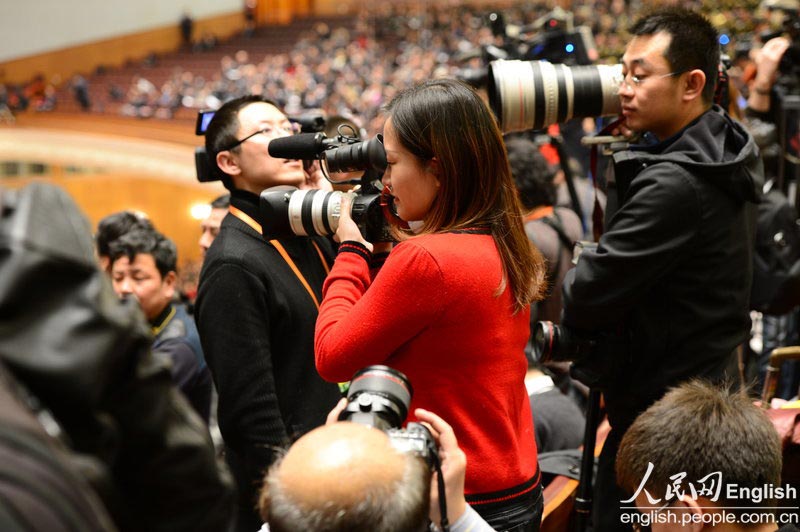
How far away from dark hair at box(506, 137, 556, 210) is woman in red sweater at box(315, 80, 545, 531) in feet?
4.12

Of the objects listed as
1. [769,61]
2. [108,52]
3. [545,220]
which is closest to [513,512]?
[545,220]

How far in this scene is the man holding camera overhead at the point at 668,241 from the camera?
1528 millimetres

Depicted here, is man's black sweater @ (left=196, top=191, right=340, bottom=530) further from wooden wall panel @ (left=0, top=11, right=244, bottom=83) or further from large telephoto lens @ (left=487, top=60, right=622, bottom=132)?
Result: wooden wall panel @ (left=0, top=11, right=244, bottom=83)

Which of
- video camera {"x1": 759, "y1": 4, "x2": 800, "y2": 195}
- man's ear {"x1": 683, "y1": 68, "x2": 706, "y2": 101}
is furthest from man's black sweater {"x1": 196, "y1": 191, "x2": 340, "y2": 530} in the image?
video camera {"x1": 759, "y1": 4, "x2": 800, "y2": 195}

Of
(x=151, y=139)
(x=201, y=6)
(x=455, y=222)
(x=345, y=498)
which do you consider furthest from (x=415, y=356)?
(x=201, y=6)

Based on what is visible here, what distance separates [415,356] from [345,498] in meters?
0.45

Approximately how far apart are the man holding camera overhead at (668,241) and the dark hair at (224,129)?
785 mm

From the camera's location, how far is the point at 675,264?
5.09 ft

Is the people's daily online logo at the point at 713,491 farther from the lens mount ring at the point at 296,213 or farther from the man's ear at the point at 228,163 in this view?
the man's ear at the point at 228,163

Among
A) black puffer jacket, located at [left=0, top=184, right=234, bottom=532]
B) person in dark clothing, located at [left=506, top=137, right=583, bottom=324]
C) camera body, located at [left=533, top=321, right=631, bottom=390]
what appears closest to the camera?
black puffer jacket, located at [left=0, top=184, right=234, bottom=532]

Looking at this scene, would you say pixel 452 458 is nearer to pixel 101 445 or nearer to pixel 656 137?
pixel 101 445

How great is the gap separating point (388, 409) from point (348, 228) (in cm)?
45

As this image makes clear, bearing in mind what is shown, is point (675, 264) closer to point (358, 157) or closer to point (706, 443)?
point (706, 443)

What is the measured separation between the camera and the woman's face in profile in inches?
49.1
